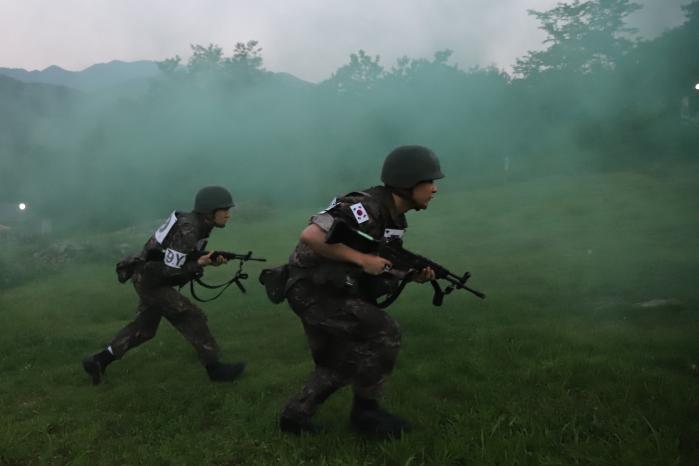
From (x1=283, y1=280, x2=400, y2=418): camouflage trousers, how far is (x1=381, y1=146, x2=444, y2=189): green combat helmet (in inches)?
30.8

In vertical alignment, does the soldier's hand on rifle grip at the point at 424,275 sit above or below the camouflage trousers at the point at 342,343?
above

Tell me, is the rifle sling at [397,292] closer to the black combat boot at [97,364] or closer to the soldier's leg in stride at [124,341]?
the soldier's leg in stride at [124,341]

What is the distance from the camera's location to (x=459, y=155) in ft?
81.8

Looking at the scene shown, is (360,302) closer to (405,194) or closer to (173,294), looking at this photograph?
(405,194)

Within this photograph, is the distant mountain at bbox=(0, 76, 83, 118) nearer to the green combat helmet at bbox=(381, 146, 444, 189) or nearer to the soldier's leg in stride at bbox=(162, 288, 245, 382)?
the soldier's leg in stride at bbox=(162, 288, 245, 382)

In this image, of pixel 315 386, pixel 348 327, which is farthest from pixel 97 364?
pixel 348 327

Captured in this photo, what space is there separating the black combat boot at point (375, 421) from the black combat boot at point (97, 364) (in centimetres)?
276

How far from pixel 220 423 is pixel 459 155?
72.2ft

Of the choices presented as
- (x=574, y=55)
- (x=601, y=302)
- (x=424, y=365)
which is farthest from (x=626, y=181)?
(x=424, y=365)

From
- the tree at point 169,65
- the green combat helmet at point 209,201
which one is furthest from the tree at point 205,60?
the green combat helmet at point 209,201

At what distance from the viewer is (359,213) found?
3332 mm

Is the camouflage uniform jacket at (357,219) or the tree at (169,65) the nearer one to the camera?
the camouflage uniform jacket at (357,219)

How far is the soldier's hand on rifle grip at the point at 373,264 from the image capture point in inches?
128

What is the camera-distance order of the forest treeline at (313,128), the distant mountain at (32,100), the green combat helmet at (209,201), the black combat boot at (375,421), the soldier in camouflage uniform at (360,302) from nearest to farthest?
the soldier in camouflage uniform at (360,302)
the black combat boot at (375,421)
the green combat helmet at (209,201)
the forest treeline at (313,128)
the distant mountain at (32,100)
